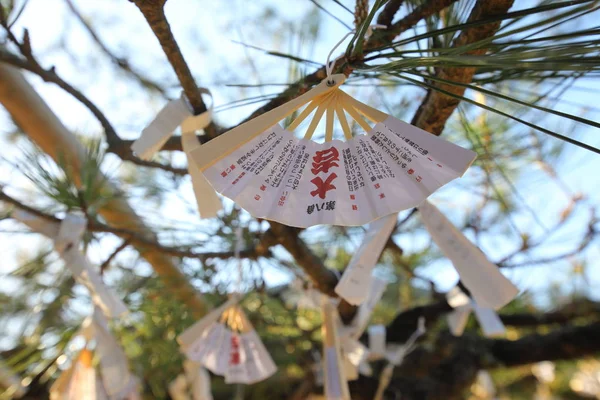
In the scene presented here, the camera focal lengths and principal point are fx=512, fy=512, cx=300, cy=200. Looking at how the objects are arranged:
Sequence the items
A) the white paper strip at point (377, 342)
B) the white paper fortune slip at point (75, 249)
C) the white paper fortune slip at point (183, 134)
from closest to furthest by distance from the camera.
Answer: the white paper fortune slip at point (183, 134) → the white paper fortune slip at point (75, 249) → the white paper strip at point (377, 342)

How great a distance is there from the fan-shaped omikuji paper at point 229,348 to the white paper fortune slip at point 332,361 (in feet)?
0.23

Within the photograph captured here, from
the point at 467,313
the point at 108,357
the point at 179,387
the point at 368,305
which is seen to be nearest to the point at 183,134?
the point at 108,357

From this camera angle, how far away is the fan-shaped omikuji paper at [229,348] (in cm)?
63

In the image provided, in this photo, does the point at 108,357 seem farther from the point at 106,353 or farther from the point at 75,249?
the point at 75,249

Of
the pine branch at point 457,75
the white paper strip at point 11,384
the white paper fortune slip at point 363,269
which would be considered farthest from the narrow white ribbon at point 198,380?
the pine branch at point 457,75

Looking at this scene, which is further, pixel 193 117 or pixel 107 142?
pixel 107 142

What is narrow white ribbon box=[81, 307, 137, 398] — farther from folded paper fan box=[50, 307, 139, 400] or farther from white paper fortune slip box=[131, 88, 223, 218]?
white paper fortune slip box=[131, 88, 223, 218]

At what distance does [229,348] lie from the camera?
65cm

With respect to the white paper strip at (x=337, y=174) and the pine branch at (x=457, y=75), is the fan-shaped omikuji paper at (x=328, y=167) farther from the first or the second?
the pine branch at (x=457, y=75)

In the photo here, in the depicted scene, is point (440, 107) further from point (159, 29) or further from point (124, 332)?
point (124, 332)

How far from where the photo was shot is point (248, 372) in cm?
64

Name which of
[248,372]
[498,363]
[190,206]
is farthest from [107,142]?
[498,363]

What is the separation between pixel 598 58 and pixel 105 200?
0.54 m

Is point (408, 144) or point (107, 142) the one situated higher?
point (107, 142)
